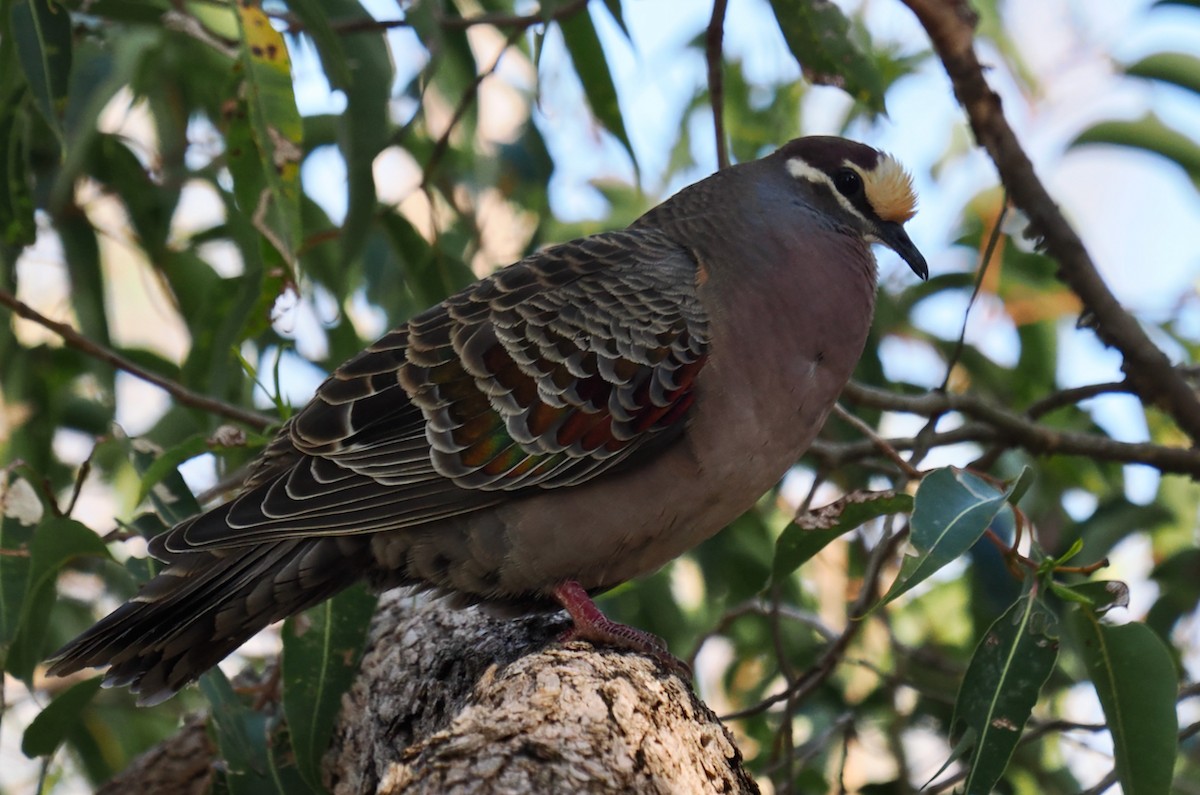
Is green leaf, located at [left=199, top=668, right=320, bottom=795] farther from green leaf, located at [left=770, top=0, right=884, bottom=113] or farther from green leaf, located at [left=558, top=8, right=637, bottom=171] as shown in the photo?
green leaf, located at [left=770, top=0, right=884, bottom=113]

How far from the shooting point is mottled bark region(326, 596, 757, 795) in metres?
1.79

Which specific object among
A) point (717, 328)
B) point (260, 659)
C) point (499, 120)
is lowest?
point (260, 659)

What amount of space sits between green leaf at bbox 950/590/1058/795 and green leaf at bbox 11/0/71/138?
2.01m

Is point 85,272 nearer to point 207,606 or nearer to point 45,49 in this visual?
point 45,49

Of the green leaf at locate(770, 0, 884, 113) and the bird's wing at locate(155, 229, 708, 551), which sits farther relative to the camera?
the green leaf at locate(770, 0, 884, 113)

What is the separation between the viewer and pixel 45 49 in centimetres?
269

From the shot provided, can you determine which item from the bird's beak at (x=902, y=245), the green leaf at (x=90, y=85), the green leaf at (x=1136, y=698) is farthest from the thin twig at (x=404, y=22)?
the green leaf at (x=1136, y=698)

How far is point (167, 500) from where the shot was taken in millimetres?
2947

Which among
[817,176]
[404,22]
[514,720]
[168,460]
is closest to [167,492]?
[168,460]

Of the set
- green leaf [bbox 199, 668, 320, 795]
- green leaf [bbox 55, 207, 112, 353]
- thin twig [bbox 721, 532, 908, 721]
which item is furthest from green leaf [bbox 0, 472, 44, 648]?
thin twig [bbox 721, 532, 908, 721]

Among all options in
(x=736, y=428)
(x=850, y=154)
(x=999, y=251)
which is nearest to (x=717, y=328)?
(x=736, y=428)

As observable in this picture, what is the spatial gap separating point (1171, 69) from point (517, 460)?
232 centimetres

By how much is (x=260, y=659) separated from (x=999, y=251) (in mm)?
2738

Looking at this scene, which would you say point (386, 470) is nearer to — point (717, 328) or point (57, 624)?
point (717, 328)
